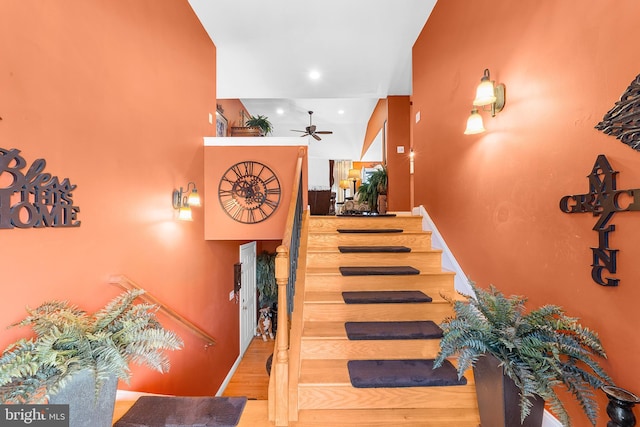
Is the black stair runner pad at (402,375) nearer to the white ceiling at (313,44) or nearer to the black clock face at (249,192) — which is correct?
the black clock face at (249,192)

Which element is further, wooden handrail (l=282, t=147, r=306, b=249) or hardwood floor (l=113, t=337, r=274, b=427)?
wooden handrail (l=282, t=147, r=306, b=249)

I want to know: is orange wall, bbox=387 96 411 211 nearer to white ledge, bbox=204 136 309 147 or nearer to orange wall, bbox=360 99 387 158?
orange wall, bbox=360 99 387 158

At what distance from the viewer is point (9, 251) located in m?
1.28

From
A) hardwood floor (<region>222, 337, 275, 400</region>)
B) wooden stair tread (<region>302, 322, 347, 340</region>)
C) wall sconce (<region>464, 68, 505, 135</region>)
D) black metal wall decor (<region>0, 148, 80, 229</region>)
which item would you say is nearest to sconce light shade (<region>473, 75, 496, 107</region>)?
wall sconce (<region>464, 68, 505, 135</region>)

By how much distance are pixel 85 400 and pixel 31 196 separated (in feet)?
3.07

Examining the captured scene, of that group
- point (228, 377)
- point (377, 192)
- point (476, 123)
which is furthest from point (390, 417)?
point (377, 192)

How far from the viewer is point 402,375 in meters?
1.85

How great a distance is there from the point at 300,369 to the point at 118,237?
4.97ft

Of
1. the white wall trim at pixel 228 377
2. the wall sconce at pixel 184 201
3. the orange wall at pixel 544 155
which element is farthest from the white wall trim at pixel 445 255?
the white wall trim at pixel 228 377

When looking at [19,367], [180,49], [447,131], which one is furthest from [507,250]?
[180,49]

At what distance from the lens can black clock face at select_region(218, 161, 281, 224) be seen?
138 inches

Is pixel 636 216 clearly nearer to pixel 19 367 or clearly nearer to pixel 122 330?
pixel 122 330

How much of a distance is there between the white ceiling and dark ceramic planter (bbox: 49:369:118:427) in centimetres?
349

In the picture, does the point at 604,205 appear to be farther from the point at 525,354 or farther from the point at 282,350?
the point at 282,350
